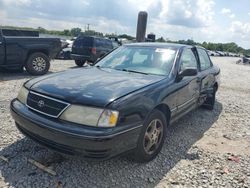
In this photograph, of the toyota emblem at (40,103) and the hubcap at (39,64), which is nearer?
the toyota emblem at (40,103)

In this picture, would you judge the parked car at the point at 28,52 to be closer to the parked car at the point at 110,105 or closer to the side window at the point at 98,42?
the side window at the point at 98,42

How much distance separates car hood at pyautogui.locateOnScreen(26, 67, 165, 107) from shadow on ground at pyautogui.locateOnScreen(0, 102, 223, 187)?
2.21 feet

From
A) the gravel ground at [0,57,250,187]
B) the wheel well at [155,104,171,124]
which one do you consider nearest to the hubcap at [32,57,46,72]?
the gravel ground at [0,57,250,187]

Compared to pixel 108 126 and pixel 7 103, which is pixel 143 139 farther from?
pixel 7 103

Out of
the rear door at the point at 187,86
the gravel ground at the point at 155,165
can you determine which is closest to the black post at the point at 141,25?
the rear door at the point at 187,86

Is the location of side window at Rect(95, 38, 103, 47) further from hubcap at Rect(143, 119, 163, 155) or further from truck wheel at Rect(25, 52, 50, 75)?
hubcap at Rect(143, 119, 163, 155)

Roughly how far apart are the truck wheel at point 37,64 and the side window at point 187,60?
612cm

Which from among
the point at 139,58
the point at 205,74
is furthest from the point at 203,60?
the point at 139,58

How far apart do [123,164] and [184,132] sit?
1.77 meters

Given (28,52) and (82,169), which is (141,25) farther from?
(82,169)

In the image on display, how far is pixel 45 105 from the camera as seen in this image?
9.84 feet

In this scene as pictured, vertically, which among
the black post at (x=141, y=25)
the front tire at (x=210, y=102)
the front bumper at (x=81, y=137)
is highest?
the black post at (x=141, y=25)

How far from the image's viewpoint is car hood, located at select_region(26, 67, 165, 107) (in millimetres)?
2881

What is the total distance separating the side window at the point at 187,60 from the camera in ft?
14.2
